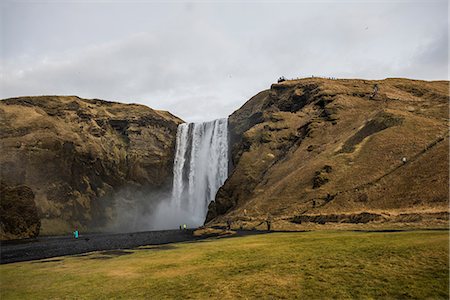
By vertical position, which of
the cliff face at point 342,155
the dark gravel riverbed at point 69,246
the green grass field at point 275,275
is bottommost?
the dark gravel riverbed at point 69,246

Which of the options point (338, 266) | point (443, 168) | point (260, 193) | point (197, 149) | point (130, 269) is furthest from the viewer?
point (197, 149)

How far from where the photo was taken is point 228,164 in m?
91.7

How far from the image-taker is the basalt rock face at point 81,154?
8469 centimetres

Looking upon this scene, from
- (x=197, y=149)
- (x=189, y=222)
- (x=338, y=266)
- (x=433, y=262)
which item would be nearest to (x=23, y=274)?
(x=338, y=266)

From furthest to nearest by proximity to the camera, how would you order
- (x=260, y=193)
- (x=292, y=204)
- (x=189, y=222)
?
1. (x=189, y=222)
2. (x=260, y=193)
3. (x=292, y=204)

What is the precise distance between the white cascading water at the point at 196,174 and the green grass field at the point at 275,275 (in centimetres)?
6779

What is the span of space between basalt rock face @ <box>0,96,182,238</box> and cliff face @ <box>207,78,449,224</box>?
94.5 feet

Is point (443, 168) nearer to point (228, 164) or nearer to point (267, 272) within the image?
point (267, 272)

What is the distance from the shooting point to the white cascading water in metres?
91.8

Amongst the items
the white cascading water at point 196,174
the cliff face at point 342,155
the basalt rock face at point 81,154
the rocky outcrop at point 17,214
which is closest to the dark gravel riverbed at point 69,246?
the cliff face at point 342,155

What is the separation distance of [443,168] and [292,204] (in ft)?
62.8

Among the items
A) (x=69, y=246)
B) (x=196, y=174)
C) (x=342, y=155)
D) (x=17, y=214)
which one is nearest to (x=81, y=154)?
(x=196, y=174)

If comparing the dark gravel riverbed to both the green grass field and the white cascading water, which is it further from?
the white cascading water

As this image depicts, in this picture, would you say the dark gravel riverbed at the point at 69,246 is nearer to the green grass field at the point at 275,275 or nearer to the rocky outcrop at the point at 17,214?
the green grass field at the point at 275,275
